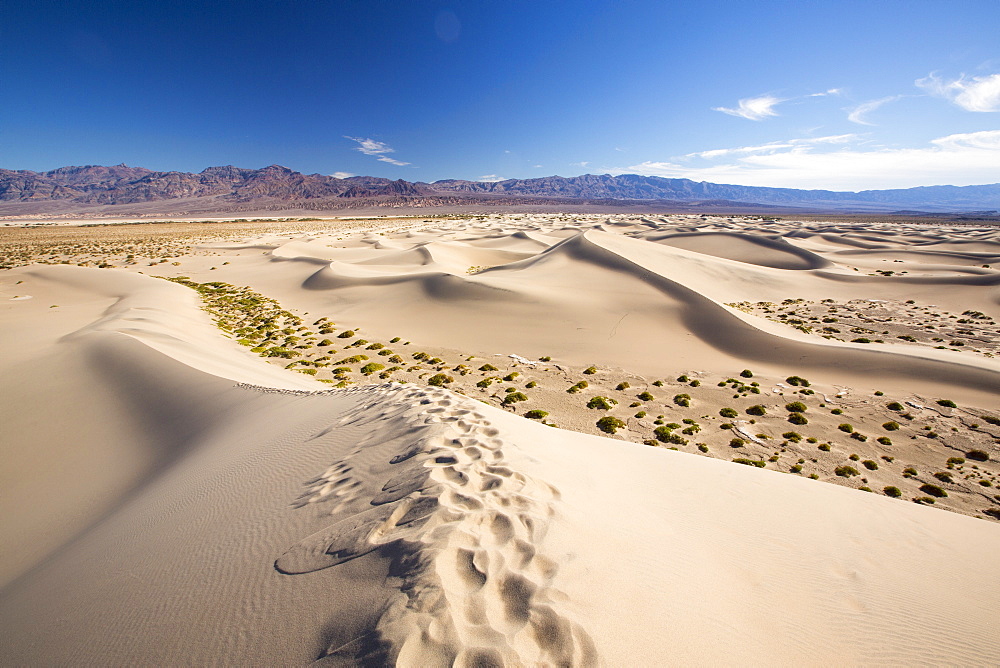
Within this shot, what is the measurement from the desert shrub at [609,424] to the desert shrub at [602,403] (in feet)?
2.14

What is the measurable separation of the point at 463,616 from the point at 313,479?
9.57ft


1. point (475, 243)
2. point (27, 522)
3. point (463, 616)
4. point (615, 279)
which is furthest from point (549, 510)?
point (475, 243)

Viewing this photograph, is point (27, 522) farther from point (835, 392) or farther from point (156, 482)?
point (835, 392)

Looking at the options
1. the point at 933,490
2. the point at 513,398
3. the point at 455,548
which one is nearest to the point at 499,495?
the point at 455,548

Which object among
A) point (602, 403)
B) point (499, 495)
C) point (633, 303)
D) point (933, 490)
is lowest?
point (933, 490)

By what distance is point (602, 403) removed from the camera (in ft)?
31.1

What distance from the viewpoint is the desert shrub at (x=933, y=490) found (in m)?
6.40

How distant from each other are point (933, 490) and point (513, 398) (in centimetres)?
754

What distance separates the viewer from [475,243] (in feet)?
150

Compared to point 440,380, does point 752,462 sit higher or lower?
lower

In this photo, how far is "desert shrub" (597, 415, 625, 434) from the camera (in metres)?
8.31

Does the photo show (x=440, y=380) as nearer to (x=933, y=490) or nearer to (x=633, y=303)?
(x=933, y=490)

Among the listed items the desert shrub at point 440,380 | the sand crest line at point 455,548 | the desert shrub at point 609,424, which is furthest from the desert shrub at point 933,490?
the desert shrub at point 440,380

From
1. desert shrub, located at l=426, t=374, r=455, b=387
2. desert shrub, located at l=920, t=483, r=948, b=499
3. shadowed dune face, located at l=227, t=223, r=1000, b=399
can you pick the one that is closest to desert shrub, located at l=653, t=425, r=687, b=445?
desert shrub, located at l=920, t=483, r=948, b=499
